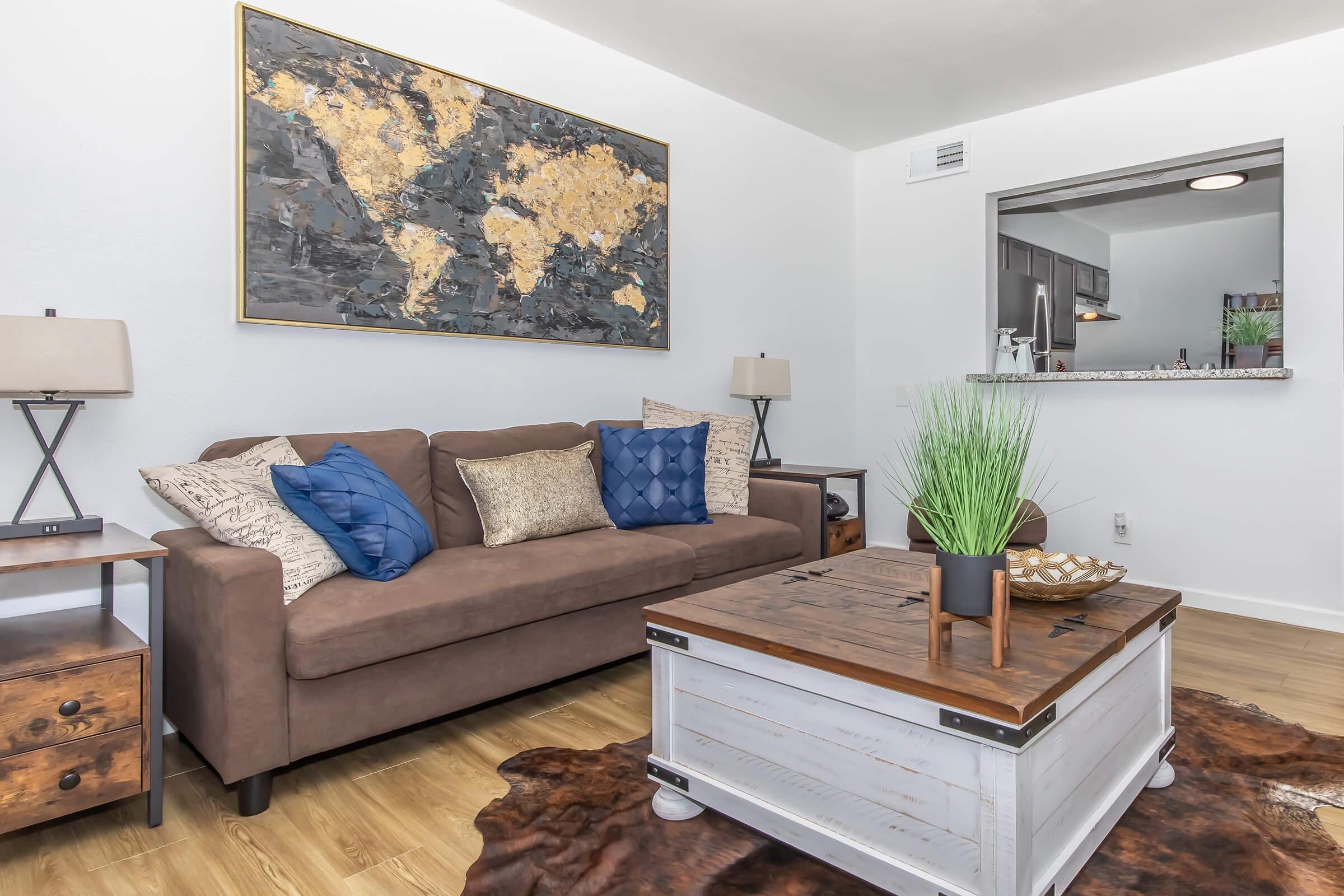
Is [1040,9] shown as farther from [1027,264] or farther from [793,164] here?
[1027,264]

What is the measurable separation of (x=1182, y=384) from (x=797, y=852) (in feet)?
11.1

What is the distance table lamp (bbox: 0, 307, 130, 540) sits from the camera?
188cm

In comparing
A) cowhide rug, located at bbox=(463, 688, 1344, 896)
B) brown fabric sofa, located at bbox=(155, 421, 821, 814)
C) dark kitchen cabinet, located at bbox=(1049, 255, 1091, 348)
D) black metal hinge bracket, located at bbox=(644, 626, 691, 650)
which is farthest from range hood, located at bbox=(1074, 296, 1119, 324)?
black metal hinge bracket, located at bbox=(644, 626, 691, 650)

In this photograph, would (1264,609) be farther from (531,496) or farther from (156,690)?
(156,690)

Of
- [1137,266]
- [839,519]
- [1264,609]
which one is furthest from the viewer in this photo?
[1137,266]

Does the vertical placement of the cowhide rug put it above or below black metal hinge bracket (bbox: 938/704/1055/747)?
below

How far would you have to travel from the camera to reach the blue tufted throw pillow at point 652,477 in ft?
10.3

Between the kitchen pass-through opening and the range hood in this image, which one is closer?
the kitchen pass-through opening

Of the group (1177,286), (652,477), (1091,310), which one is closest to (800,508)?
(652,477)

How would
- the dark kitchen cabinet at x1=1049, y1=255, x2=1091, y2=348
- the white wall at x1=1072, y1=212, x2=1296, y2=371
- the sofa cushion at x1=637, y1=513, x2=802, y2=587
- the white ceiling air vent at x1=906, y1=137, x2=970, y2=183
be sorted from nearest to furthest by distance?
the sofa cushion at x1=637, y1=513, x2=802, y2=587
the white ceiling air vent at x1=906, y1=137, x2=970, y2=183
the dark kitchen cabinet at x1=1049, y1=255, x2=1091, y2=348
the white wall at x1=1072, y1=212, x2=1296, y2=371

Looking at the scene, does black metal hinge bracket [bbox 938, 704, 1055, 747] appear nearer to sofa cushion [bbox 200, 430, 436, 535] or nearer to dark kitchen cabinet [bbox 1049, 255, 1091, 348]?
sofa cushion [bbox 200, 430, 436, 535]

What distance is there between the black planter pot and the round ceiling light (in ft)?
13.2

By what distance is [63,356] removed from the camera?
194 cm

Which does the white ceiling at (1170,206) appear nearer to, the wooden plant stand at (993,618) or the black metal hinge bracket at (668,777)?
the wooden plant stand at (993,618)
